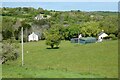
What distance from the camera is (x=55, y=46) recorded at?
129 ft

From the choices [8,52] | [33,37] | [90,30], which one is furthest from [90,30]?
[8,52]

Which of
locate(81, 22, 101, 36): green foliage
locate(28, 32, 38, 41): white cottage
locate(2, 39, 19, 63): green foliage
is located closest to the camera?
locate(2, 39, 19, 63): green foliage

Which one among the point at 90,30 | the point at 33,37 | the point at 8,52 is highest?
the point at 90,30

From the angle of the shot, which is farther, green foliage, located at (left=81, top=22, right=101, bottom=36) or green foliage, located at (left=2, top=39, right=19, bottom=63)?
green foliage, located at (left=81, top=22, right=101, bottom=36)

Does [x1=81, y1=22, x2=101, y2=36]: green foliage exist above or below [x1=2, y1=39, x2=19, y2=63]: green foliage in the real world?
above

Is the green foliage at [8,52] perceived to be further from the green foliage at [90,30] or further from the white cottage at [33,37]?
the green foliage at [90,30]

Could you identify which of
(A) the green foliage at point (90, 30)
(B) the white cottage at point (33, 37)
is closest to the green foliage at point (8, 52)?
(B) the white cottage at point (33, 37)

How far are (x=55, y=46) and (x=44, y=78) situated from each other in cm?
3120

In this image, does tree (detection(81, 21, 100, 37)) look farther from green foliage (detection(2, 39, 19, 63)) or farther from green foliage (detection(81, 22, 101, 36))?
green foliage (detection(2, 39, 19, 63))

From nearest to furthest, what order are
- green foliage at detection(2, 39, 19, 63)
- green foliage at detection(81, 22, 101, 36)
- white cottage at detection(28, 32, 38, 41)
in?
green foliage at detection(2, 39, 19, 63) → white cottage at detection(28, 32, 38, 41) → green foliage at detection(81, 22, 101, 36)

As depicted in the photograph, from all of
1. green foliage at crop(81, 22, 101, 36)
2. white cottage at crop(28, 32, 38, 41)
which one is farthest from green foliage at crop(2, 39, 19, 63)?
green foliage at crop(81, 22, 101, 36)

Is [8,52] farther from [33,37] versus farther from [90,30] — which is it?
[90,30]

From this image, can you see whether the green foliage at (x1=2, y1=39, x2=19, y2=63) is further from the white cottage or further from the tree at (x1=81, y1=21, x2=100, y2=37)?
the tree at (x1=81, y1=21, x2=100, y2=37)

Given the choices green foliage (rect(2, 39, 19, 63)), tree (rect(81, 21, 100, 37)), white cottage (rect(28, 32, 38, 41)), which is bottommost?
green foliage (rect(2, 39, 19, 63))
